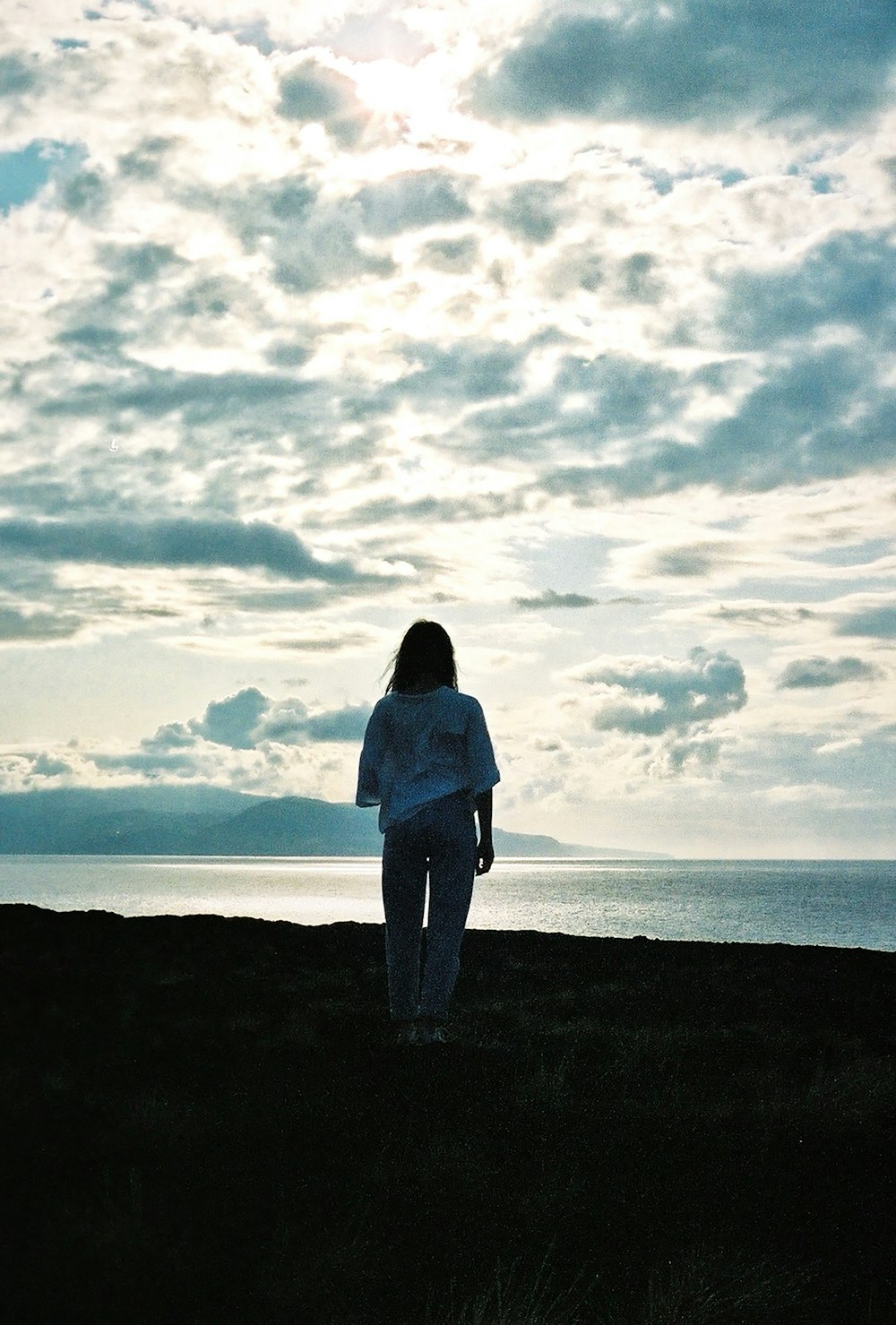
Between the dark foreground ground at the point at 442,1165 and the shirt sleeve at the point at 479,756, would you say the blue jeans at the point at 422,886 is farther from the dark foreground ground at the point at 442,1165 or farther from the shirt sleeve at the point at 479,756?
the dark foreground ground at the point at 442,1165

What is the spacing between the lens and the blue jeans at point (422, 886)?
19.1 feet

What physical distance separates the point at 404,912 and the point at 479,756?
0.88m

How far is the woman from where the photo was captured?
19.0 ft

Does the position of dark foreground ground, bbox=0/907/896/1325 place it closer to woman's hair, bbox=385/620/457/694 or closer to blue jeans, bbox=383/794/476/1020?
blue jeans, bbox=383/794/476/1020

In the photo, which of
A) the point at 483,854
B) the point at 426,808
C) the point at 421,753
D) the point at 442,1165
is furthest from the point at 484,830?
the point at 442,1165

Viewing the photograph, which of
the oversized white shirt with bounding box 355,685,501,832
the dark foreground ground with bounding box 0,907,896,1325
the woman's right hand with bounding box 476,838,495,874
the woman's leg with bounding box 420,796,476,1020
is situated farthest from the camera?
the woman's right hand with bounding box 476,838,495,874

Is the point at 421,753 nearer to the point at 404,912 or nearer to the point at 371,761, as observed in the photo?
the point at 371,761

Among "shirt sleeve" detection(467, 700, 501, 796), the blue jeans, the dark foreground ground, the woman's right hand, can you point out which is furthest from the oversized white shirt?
the dark foreground ground

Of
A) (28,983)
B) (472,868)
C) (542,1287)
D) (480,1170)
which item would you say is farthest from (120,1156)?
(28,983)

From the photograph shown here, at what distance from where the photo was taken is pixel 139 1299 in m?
2.47

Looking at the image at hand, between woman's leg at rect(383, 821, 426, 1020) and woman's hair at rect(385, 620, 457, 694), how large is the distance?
0.84m

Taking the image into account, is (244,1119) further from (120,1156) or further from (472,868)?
(472,868)

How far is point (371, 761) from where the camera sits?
629cm

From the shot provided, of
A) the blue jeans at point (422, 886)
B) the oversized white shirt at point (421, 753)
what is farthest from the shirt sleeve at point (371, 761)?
the blue jeans at point (422, 886)
